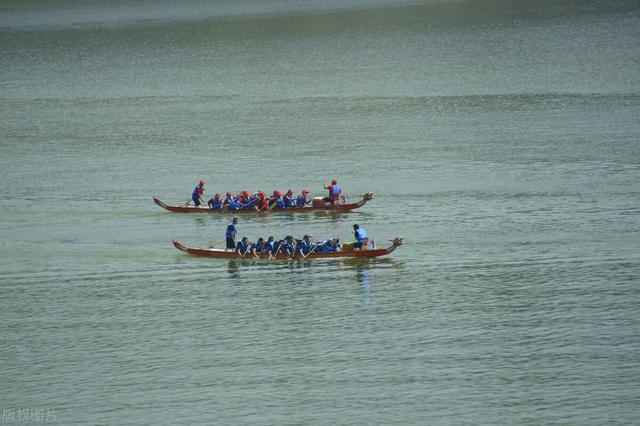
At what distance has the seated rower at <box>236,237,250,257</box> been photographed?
46031 millimetres

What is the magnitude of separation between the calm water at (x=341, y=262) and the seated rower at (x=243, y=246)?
2.68ft

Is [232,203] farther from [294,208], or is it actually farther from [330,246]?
[330,246]

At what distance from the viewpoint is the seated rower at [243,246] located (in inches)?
1812

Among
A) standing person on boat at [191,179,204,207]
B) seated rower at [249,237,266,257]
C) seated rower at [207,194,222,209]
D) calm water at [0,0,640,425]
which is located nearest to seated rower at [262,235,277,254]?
seated rower at [249,237,266,257]

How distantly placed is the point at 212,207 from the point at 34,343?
689 inches

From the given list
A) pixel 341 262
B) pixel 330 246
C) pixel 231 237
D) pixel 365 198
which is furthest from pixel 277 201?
pixel 341 262

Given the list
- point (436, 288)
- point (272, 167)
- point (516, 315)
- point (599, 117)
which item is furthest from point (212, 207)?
point (599, 117)

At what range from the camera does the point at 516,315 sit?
39.2 metres

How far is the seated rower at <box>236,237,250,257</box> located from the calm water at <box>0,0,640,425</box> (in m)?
0.82

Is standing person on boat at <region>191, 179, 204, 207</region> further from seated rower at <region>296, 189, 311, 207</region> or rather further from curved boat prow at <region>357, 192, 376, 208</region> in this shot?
curved boat prow at <region>357, 192, 376, 208</region>

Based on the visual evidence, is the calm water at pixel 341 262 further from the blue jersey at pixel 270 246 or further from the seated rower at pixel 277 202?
the blue jersey at pixel 270 246

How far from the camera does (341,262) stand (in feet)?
148

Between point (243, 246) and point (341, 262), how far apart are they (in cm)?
429

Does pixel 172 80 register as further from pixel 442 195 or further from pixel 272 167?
pixel 442 195
